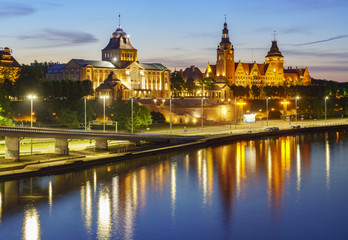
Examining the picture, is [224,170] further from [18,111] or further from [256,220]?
[18,111]

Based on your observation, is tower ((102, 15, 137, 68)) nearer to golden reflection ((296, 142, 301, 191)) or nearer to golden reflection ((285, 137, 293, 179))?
golden reflection ((285, 137, 293, 179))

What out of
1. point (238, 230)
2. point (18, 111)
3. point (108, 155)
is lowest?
point (238, 230)

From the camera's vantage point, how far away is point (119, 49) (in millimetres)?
181875

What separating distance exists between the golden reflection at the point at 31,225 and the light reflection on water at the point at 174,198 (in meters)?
0.08

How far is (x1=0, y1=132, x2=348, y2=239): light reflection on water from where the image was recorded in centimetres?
4478

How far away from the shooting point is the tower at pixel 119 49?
181875mm

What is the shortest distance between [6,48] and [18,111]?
44602mm

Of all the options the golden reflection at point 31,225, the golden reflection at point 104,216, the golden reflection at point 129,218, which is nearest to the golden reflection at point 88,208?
the golden reflection at point 104,216

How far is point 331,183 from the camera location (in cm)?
6406

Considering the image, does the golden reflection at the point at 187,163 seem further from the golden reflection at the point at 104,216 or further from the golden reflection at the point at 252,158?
the golden reflection at the point at 104,216

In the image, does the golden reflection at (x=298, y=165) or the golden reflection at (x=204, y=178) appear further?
the golden reflection at (x=298, y=165)

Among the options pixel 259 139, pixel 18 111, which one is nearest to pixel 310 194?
pixel 259 139

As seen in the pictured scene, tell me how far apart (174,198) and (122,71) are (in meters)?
119

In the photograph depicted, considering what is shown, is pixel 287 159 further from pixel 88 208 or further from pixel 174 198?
pixel 88 208
